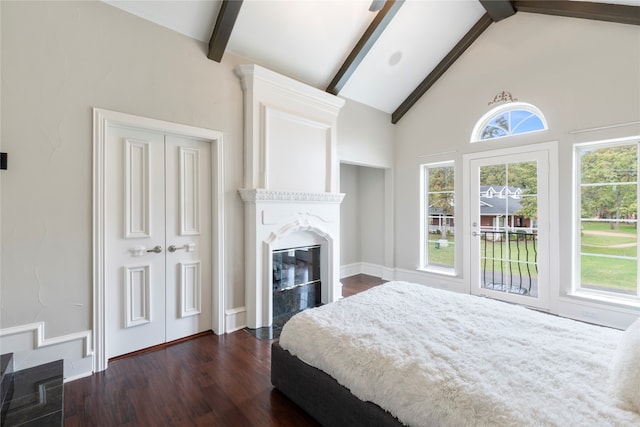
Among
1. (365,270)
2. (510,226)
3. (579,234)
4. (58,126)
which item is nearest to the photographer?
(58,126)

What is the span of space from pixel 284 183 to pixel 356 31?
79.5 inches

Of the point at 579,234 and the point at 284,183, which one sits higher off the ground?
the point at 284,183

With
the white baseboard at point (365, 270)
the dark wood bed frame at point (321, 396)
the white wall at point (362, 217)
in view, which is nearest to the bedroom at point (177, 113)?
the white baseboard at point (365, 270)

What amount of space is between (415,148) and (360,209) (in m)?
1.57

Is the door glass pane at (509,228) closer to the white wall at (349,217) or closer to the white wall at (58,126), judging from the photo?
the white wall at (349,217)

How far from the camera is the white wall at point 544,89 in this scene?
2.99 m

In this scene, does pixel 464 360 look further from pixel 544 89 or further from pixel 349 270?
pixel 349 270

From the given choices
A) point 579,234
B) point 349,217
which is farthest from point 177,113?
point 579,234

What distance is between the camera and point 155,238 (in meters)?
2.70

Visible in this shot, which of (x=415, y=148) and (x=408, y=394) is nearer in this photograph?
(x=408, y=394)

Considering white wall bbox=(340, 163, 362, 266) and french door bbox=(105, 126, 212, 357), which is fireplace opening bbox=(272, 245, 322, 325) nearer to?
french door bbox=(105, 126, 212, 357)

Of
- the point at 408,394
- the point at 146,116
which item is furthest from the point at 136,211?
the point at 408,394

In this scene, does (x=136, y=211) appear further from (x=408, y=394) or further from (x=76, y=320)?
(x=408, y=394)

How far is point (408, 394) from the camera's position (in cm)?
129
